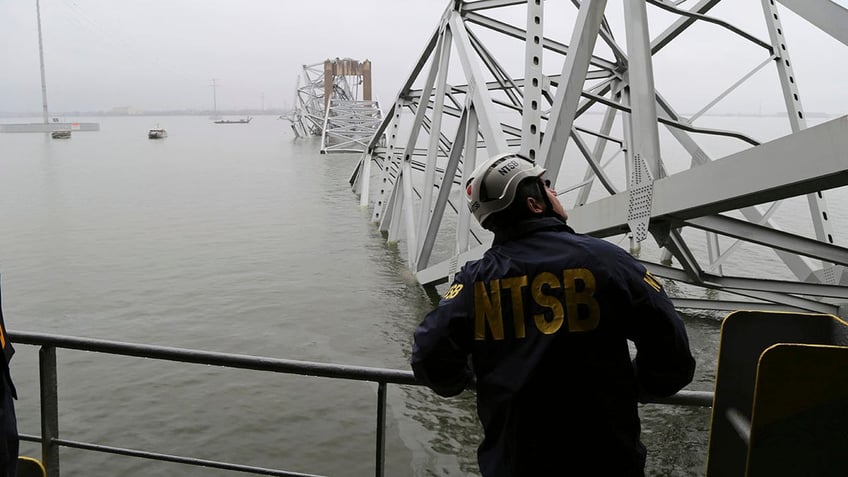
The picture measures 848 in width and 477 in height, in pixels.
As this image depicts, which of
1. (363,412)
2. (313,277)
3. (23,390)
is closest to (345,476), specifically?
(363,412)

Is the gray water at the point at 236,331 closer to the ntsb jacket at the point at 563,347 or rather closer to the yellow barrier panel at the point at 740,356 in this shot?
the yellow barrier panel at the point at 740,356

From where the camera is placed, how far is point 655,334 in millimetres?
2238

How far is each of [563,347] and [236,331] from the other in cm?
1181

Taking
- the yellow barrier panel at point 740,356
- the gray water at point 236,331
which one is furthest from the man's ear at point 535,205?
the gray water at point 236,331

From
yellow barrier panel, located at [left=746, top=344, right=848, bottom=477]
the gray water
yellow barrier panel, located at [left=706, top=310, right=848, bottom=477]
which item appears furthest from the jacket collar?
the gray water

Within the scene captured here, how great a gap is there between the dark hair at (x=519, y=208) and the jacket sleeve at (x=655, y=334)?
401 mm

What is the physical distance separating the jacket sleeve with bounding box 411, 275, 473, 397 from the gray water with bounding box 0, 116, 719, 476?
570 cm

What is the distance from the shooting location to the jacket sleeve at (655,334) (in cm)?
220

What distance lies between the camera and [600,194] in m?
34.3

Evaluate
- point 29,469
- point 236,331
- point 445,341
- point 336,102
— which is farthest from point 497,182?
point 336,102

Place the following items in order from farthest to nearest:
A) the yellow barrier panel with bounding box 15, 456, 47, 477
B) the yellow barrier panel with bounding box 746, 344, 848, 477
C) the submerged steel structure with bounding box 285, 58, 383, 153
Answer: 1. the submerged steel structure with bounding box 285, 58, 383, 153
2. the yellow barrier panel with bounding box 15, 456, 47, 477
3. the yellow barrier panel with bounding box 746, 344, 848, 477

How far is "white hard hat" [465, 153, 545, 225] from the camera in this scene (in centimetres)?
244

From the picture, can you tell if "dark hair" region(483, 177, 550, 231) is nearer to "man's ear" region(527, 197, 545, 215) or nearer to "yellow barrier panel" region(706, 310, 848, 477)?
"man's ear" region(527, 197, 545, 215)

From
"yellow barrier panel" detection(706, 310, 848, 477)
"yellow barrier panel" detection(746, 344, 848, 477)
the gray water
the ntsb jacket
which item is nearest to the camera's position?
"yellow barrier panel" detection(746, 344, 848, 477)
